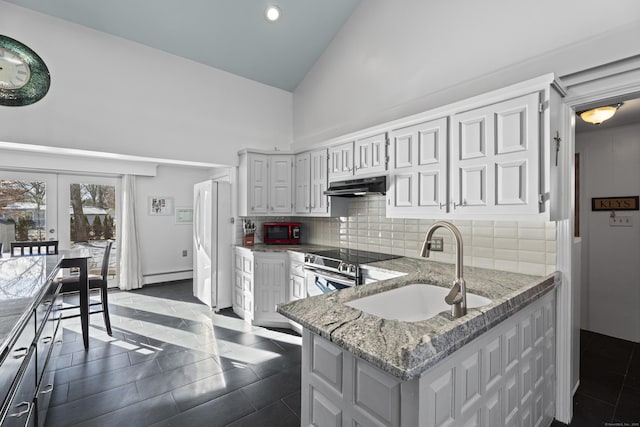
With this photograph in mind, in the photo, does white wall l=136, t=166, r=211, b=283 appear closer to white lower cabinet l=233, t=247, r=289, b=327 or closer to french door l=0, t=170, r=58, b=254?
french door l=0, t=170, r=58, b=254

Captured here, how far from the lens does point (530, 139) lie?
1.79m

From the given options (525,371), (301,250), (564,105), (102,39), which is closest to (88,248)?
(102,39)

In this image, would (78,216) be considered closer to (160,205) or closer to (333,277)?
(160,205)

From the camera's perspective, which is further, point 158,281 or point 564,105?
point 158,281

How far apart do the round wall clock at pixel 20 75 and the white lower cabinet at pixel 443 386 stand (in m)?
3.43

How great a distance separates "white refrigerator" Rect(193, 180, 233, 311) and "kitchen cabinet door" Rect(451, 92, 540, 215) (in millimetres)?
2987

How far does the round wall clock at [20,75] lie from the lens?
263 centimetres

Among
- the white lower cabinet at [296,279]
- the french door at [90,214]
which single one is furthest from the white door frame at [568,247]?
the french door at [90,214]

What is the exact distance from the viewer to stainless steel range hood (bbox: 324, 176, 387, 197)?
263 cm

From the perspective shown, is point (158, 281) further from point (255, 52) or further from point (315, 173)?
point (255, 52)

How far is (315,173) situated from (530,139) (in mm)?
2215

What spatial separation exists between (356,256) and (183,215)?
414 cm

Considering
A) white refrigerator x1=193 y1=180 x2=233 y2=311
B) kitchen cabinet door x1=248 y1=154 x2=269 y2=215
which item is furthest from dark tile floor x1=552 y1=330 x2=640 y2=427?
white refrigerator x1=193 y1=180 x2=233 y2=311

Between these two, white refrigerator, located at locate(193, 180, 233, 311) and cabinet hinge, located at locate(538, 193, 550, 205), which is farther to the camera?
white refrigerator, located at locate(193, 180, 233, 311)
